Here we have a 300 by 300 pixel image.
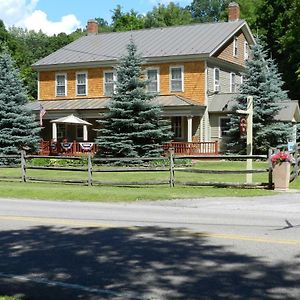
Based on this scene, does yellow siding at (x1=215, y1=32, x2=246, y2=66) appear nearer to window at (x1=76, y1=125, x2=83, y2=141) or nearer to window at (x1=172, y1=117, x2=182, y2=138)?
window at (x1=172, y1=117, x2=182, y2=138)

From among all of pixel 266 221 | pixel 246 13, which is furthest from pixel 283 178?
pixel 246 13

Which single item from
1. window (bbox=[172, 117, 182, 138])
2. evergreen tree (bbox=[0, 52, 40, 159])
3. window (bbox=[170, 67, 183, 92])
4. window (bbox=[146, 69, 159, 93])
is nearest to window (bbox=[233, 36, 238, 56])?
window (bbox=[170, 67, 183, 92])

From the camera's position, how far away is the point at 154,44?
134 feet

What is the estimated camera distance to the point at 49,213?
13.5 metres

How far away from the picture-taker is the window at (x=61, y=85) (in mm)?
42053

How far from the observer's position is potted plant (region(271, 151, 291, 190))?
17.6 meters

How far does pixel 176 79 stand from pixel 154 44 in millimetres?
4048

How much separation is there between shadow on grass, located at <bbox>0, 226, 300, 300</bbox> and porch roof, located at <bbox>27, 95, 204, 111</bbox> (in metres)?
26.6

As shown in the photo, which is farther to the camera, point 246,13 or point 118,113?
point 246,13

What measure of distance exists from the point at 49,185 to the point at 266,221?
1140cm

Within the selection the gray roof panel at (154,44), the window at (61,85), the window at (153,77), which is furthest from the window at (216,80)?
the window at (61,85)

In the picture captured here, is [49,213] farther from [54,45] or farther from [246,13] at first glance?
[54,45]

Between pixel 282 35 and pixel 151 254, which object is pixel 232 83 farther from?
pixel 151 254

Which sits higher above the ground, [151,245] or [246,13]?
[246,13]
